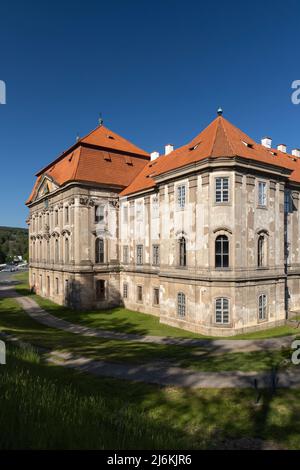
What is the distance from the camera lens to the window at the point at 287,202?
2959cm

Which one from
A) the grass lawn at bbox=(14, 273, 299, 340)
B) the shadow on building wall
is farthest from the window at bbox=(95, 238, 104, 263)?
the grass lawn at bbox=(14, 273, 299, 340)

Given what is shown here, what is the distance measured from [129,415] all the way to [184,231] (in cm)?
1836

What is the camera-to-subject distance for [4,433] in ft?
15.3

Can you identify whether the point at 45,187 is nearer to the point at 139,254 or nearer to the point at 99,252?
the point at 99,252

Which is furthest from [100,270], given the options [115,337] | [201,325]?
[201,325]

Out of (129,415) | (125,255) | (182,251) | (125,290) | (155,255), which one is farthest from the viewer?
(125,255)

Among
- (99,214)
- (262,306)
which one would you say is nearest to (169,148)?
(99,214)

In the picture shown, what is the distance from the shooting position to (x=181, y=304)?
84.5 feet

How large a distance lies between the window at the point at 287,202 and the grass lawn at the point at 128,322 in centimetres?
1067

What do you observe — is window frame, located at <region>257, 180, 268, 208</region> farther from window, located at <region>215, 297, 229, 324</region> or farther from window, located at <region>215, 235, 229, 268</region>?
window, located at <region>215, 297, 229, 324</region>

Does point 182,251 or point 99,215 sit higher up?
point 99,215
